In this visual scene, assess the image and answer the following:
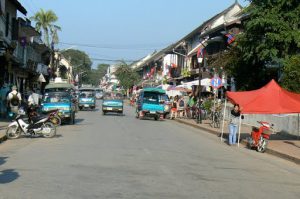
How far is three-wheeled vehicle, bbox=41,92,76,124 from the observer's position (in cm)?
2927

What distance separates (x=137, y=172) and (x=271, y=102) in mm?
11026

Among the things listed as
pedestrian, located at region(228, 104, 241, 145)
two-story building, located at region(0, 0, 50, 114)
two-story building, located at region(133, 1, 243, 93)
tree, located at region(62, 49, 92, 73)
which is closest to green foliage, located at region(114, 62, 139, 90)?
two-story building, located at region(133, 1, 243, 93)

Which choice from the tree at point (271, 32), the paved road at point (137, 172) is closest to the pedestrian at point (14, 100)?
the paved road at point (137, 172)

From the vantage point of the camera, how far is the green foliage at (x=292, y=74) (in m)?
25.0

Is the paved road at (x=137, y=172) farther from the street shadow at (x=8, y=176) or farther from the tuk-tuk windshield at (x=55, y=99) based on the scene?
the tuk-tuk windshield at (x=55, y=99)

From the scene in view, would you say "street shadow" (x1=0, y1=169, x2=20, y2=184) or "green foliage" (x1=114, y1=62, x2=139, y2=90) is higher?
"green foliage" (x1=114, y1=62, x2=139, y2=90)

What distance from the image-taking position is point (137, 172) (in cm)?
1199

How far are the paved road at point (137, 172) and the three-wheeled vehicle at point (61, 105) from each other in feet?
32.2

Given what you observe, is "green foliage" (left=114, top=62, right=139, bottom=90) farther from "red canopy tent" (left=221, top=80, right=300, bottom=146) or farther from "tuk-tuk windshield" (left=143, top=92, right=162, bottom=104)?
"red canopy tent" (left=221, top=80, right=300, bottom=146)

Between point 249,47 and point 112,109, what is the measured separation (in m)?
18.0

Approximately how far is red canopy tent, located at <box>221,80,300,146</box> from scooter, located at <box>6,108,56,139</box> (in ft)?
25.1

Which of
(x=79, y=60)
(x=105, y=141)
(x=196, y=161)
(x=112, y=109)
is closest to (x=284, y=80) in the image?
(x=105, y=141)

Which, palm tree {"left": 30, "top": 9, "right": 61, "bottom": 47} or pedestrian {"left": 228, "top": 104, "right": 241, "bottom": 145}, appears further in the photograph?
palm tree {"left": 30, "top": 9, "right": 61, "bottom": 47}

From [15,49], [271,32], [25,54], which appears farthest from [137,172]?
[25,54]
